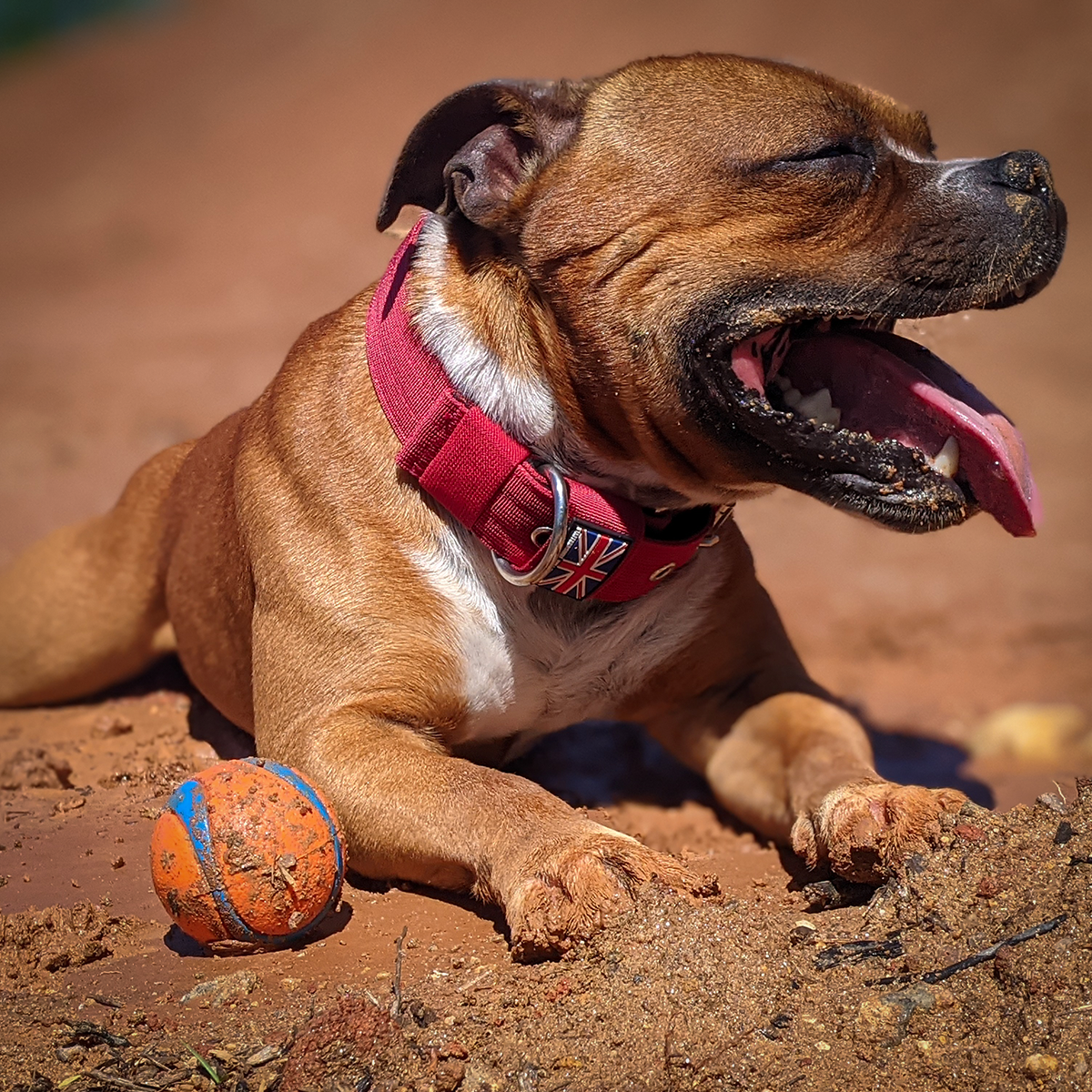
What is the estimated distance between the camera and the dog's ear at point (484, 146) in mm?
3432

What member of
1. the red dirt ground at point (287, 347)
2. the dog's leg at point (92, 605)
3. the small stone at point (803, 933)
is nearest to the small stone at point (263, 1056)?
the red dirt ground at point (287, 347)

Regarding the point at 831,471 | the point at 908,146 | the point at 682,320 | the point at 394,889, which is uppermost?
the point at 908,146

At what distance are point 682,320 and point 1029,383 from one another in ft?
17.9

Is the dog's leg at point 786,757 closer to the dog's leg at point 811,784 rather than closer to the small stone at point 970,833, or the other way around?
the dog's leg at point 811,784

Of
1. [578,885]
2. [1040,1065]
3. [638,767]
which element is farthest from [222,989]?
[638,767]

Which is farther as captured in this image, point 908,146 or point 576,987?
point 908,146

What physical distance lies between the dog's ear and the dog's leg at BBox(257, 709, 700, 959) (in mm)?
1303

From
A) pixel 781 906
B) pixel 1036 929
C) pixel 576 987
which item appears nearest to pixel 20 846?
pixel 576 987

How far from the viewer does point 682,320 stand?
3281 millimetres

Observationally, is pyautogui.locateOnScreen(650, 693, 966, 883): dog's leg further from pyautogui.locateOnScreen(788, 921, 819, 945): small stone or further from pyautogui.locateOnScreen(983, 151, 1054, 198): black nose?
pyautogui.locateOnScreen(983, 151, 1054, 198): black nose

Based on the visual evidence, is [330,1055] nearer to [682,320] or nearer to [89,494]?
[682,320]

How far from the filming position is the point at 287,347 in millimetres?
9375

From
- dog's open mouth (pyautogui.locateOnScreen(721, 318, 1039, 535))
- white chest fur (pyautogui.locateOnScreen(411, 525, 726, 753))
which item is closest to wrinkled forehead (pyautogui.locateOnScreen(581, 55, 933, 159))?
dog's open mouth (pyautogui.locateOnScreen(721, 318, 1039, 535))

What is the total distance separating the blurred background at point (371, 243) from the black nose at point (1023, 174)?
0.58 metres
